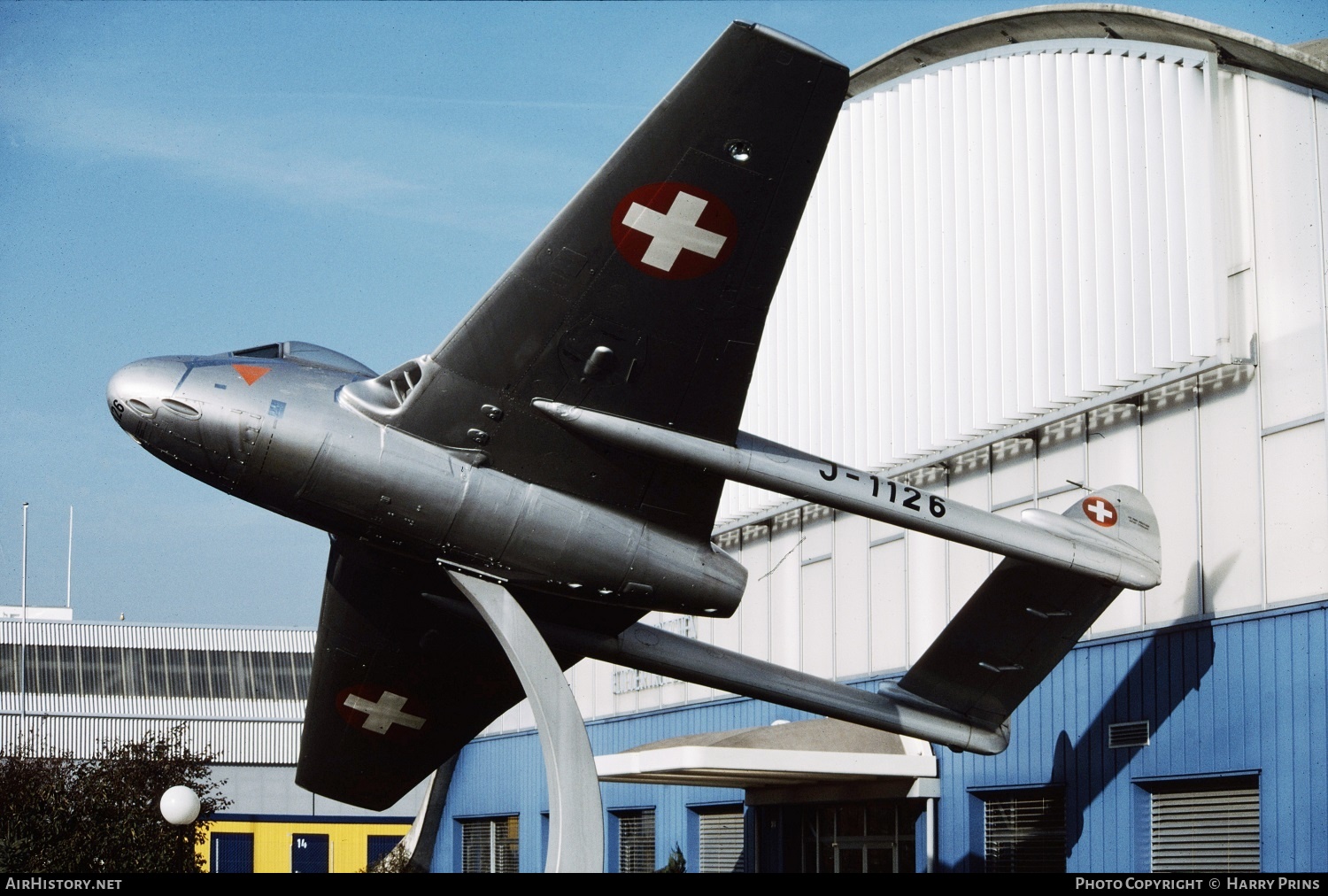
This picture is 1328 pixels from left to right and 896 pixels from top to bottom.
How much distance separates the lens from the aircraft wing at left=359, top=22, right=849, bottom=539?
11438 millimetres

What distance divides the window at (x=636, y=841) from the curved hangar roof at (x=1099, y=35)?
17.2 meters

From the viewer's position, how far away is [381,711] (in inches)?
680

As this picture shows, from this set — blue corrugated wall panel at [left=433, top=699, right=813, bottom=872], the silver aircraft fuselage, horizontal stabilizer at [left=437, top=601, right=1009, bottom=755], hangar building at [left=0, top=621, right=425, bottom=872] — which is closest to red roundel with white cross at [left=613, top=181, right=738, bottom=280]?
the silver aircraft fuselage

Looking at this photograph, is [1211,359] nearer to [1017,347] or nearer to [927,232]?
[1017,347]

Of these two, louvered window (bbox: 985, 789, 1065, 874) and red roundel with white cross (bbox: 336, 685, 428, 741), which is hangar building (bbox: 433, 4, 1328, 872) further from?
red roundel with white cross (bbox: 336, 685, 428, 741)

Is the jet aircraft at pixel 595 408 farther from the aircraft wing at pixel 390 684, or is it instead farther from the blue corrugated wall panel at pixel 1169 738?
the blue corrugated wall panel at pixel 1169 738

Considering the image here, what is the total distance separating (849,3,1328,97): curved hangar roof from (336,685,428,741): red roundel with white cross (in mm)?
14937

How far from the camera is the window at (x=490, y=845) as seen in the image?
38.4 metres

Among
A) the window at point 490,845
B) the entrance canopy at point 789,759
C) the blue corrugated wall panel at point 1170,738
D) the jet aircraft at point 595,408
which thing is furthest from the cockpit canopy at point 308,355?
the window at point 490,845

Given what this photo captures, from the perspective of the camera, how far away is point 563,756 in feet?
42.6

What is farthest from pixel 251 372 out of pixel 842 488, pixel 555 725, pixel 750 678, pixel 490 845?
pixel 490 845

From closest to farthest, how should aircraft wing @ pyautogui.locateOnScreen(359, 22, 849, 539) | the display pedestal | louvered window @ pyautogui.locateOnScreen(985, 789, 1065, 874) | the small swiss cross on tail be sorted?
1. aircraft wing @ pyautogui.locateOnScreen(359, 22, 849, 539)
2. the display pedestal
3. the small swiss cross on tail
4. louvered window @ pyautogui.locateOnScreen(985, 789, 1065, 874)

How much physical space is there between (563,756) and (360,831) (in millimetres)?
40544

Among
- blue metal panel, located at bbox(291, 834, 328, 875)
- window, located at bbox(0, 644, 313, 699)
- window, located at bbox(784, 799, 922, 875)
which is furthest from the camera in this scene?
window, located at bbox(0, 644, 313, 699)
